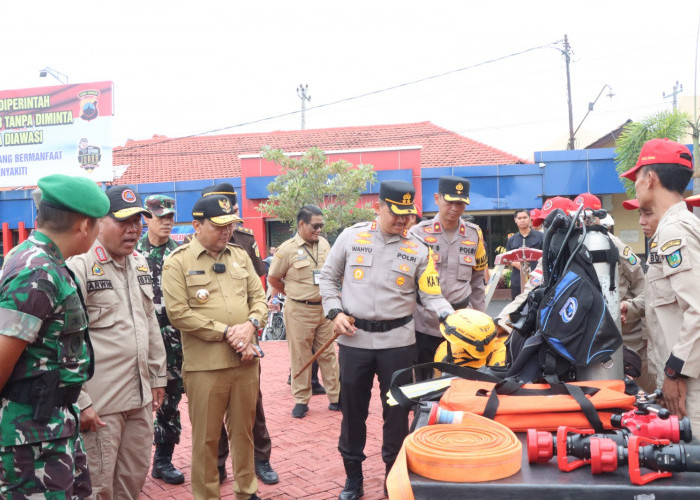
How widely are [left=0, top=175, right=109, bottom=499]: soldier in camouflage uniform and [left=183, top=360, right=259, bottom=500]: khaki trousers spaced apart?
1233mm

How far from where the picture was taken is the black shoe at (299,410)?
6098 mm

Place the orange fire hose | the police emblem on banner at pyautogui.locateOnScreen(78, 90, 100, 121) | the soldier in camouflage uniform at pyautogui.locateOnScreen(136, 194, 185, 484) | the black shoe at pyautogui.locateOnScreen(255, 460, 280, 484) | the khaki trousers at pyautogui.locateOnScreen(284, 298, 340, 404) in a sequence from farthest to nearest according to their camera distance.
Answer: the police emblem on banner at pyautogui.locateOnScreen(78, 90, 100, 121), the khaki trousers at pyautogui.locateOnScreen(284, 298, 340, 404), the soldier in camouflage uniform at pyautogui.locateOnScreen(136, 194, 185, 484), the black shoe at pyautogui.locateOnScreen(255, 460, 280, 484), the orange fire hose

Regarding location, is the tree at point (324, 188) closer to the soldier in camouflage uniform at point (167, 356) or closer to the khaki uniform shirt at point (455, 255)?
the khaki uniform shirt at point (455, 255)

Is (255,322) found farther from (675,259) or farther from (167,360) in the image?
(675,259)

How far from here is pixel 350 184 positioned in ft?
49.6

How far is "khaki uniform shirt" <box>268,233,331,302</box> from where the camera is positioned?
6379 mm

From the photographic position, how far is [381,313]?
3.91 meters

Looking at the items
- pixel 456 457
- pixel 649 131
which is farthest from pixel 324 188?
pixel 456 457

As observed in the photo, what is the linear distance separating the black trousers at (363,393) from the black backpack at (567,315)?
5.00 feet

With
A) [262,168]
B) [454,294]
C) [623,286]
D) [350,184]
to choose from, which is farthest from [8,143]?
→ [623,286]

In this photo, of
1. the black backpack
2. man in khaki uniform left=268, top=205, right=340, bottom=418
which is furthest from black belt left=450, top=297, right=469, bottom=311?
the black backpack

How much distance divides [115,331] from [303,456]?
7.74 ft

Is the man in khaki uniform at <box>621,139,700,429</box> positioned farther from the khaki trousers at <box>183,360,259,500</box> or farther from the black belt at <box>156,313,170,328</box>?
the black belt at <box>156,313,170,328</box>

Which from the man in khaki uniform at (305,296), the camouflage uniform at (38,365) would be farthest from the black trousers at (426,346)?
the camouflage uniform at (38,365)
